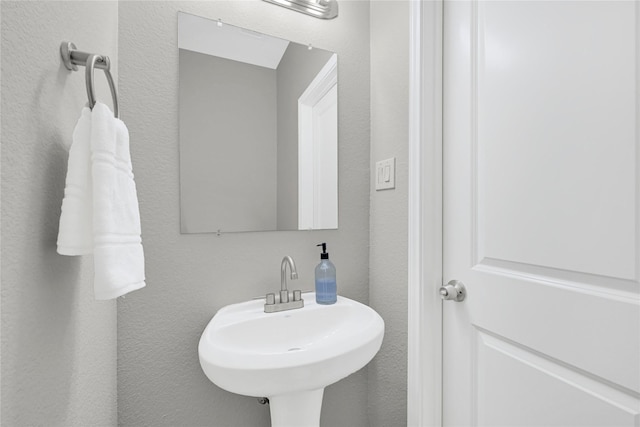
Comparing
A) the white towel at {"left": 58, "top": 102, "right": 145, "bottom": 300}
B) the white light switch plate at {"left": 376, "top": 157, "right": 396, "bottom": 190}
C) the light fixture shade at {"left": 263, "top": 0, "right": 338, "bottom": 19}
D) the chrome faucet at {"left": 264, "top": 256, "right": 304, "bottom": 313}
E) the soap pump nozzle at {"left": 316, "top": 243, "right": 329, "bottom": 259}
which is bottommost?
the chrome faucet at {"left": 264, "top": 256, "right": 304, "bottom": 313}

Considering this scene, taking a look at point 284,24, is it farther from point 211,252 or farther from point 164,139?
point 211,252

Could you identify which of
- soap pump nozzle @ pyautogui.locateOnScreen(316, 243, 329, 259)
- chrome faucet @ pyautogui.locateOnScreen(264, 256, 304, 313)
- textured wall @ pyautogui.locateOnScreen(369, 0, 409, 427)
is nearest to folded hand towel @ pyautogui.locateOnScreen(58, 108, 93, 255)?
chrome faucet @ pyautogui.locateOnScreen(264, 256, 304, 313)

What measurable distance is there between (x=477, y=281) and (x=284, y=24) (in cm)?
117

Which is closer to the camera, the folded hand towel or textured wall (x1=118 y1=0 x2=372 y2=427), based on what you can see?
the folded hand towel

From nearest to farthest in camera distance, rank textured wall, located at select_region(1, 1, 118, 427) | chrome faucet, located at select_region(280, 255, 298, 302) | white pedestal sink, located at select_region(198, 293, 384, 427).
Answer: textured wall, located at select_region(1, 1, 118, 427) → white pedestal sink, located at select_region(198, 293, 384, 427) → chrome faucet, located at select_region(280, 255, 298, 302)

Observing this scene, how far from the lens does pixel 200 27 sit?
3.63ft

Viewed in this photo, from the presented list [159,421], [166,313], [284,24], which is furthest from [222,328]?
[284,24]

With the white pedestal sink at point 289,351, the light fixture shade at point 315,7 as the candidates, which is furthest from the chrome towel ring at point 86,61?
the light fixture shade at point 315,7

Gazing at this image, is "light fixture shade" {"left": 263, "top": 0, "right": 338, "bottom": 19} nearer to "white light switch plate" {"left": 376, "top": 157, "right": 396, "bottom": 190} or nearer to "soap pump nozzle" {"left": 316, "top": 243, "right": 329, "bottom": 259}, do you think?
"white light switch plate" {"left": 376, "top": 157, "right": 396, "bottom": 190}

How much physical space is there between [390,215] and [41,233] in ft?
3.40

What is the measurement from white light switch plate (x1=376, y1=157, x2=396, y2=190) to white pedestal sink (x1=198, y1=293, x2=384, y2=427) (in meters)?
Result: 0.48

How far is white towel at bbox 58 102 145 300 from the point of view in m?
0.54

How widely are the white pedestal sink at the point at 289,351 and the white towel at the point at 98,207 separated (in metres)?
0.32

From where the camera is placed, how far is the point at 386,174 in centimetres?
127
